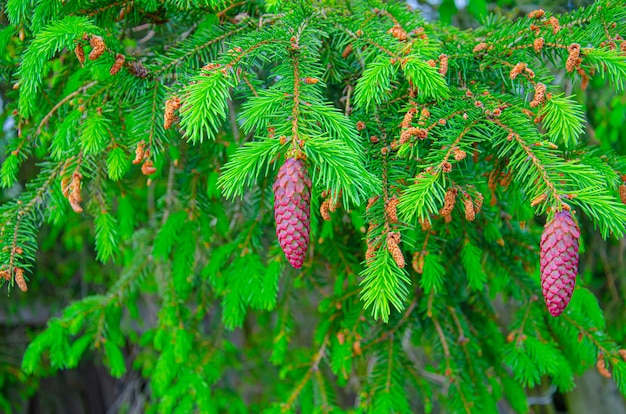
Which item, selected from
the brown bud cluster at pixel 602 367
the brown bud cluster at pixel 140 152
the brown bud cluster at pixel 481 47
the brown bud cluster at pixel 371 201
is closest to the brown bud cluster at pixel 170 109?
the brown bud cluster at pixel 140 152

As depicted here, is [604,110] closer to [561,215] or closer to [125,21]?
[561,215]

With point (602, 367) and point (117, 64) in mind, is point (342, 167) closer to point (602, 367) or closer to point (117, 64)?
point (117, 64)

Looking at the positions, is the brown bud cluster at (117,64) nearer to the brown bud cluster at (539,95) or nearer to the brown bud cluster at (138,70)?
the brown bud cluster at (138,70)

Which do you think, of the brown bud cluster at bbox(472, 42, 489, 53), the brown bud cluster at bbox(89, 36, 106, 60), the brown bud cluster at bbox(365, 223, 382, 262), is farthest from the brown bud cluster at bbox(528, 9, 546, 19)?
the brown bud cluster at bbox(89, 36, 106, 60)

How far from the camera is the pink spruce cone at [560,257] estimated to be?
2.22 ft

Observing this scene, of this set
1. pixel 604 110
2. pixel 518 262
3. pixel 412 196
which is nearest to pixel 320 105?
pixel 412 196

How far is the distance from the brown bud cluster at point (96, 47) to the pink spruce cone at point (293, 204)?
40 centimetres

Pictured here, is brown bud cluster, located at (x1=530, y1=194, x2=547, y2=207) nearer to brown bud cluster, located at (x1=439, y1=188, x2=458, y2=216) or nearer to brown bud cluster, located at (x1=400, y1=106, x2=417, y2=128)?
brown bud cluster, located at (x1=439, y1=188, x2=458, y2=216)

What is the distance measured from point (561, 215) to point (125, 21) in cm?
99

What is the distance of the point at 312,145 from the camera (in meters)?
0.69

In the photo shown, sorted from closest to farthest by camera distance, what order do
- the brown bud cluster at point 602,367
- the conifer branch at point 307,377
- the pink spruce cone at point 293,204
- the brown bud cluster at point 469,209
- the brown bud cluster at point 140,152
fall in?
the pink spruce cone at point 293,204 < the brown bud cluster at point 469,209 < the brown bud cluster at point 140,152 < the brown bud cluster at point 602,367 < the conifer branch at point 307,377

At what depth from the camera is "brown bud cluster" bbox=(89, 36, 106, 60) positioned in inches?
32.2

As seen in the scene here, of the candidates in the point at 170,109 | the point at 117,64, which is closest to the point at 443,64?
the point at 170,109

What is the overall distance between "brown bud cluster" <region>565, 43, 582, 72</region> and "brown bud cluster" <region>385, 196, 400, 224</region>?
376 mm
